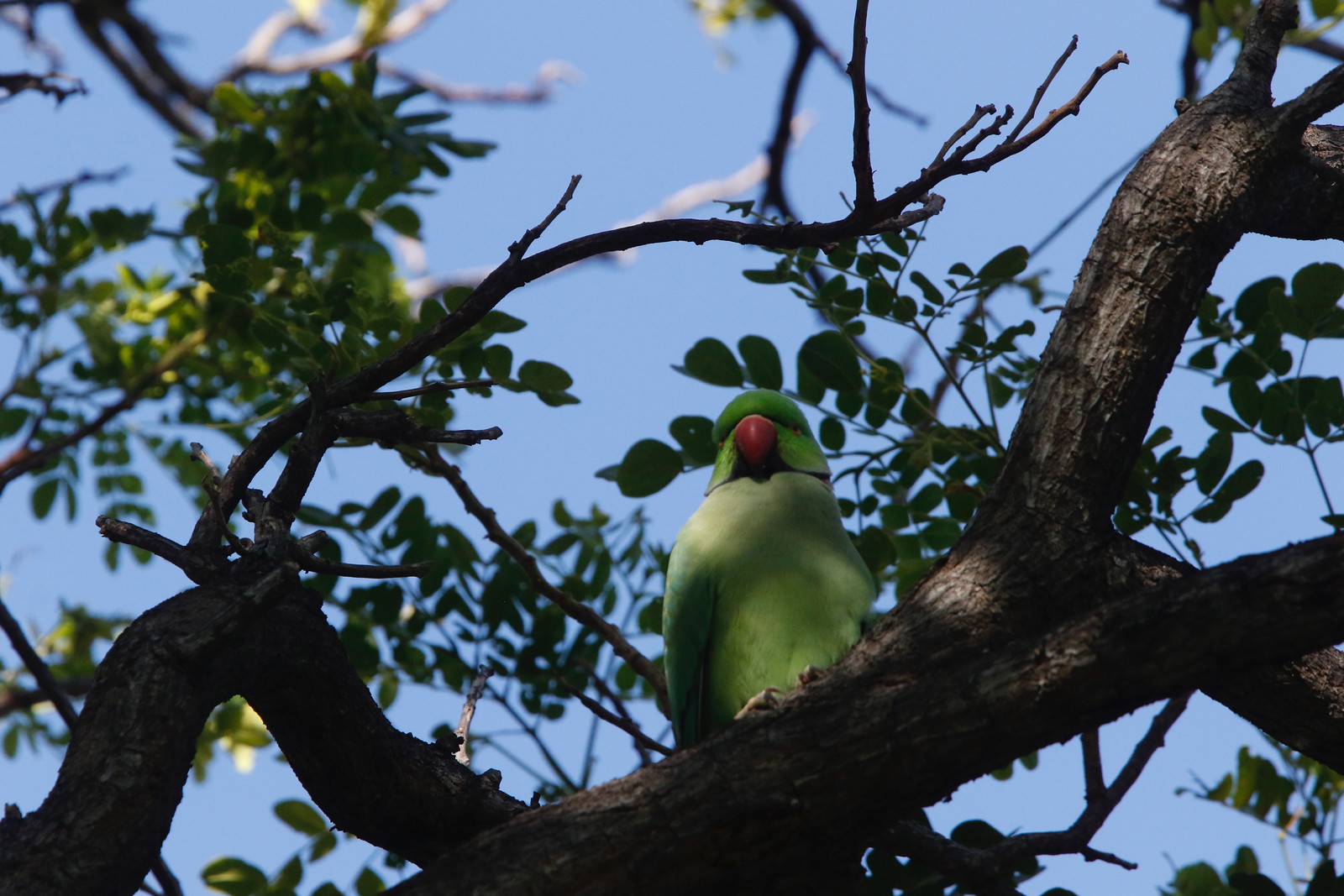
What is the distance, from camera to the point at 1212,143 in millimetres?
2246

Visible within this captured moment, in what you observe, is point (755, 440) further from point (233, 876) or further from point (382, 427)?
point (233, 876)

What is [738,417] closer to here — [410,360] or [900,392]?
[900,392]

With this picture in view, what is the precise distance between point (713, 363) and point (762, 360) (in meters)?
0.13

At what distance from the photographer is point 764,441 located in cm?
314

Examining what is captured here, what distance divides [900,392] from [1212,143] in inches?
37.3

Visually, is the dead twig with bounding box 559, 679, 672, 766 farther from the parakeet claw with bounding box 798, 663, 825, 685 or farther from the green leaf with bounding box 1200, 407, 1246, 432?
the green leaf with bounding box 1200, 407, 1246, 432

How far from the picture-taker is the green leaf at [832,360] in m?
2.92

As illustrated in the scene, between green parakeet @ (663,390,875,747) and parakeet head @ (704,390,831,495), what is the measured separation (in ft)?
0.29

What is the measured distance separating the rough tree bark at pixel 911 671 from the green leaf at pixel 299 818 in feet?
2.97

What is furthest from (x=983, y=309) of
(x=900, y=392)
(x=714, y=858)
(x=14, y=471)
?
(x=14, y=471)

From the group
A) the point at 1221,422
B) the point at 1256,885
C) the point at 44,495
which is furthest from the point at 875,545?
the point at 44,495

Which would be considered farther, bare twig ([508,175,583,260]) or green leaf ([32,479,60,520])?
green leaf ([32,479,60,520])

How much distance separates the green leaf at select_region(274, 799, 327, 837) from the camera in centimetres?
304

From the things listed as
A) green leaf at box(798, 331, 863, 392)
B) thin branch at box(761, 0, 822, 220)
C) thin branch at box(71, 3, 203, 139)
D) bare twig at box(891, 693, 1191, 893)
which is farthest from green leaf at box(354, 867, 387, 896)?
thin branch at box(71, 3, 203, 139)
